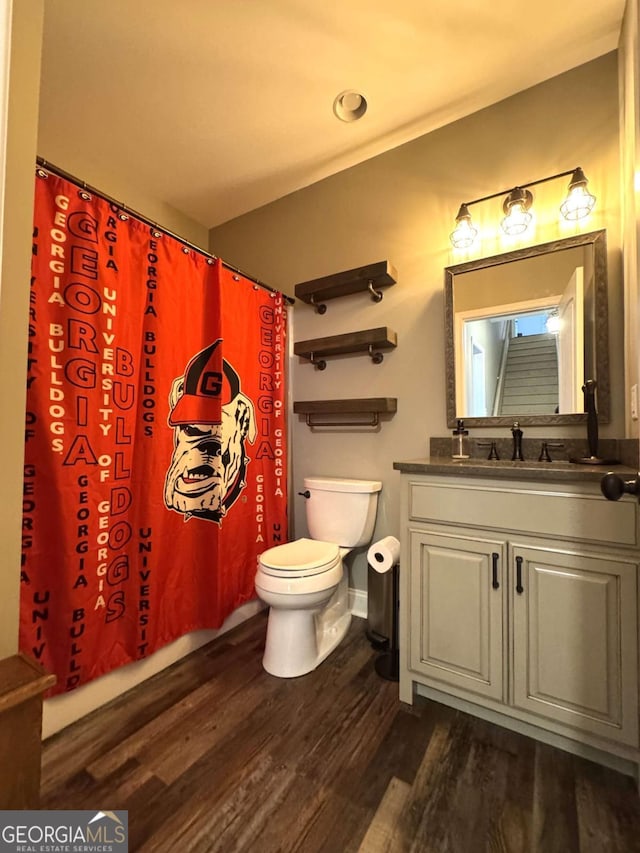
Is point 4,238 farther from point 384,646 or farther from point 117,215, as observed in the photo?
point 384,646

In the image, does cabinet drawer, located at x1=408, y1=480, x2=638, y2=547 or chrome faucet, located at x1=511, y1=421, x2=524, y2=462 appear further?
chrome faucet, located at x1=511, y1=421, x2=524, y2=462

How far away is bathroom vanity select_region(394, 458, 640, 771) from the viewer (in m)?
1.06

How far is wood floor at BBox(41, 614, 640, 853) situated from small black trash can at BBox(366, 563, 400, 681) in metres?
0.16

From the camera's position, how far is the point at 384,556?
158 centimetres

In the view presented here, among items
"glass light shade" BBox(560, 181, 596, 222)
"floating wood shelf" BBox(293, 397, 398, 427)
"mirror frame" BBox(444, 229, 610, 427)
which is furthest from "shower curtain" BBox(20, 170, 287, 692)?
"glass light shade" BBox(560, 181, 596, 222)

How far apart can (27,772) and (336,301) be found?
6.98ft

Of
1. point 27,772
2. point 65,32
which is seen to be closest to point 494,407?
point 27,772

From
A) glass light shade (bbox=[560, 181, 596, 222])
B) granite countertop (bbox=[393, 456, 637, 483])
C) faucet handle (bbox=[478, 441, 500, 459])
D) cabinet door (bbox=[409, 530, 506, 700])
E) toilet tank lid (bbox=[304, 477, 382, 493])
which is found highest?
glass light shade (bbox=[560, 181, 596, 222])

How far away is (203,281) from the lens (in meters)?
1.78

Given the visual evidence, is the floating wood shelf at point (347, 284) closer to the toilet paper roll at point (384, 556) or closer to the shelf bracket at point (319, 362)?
the shelf bracket at point (319, 362)

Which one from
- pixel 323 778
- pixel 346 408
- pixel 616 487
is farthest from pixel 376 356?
pixel 323 778

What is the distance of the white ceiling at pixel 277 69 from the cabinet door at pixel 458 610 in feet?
6.40

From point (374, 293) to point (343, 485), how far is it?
1.06 metres

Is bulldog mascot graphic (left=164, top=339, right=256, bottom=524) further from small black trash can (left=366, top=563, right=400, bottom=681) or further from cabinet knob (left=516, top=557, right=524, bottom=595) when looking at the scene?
cabinet knob (left=516, top=557, right=524, bottom=595)
